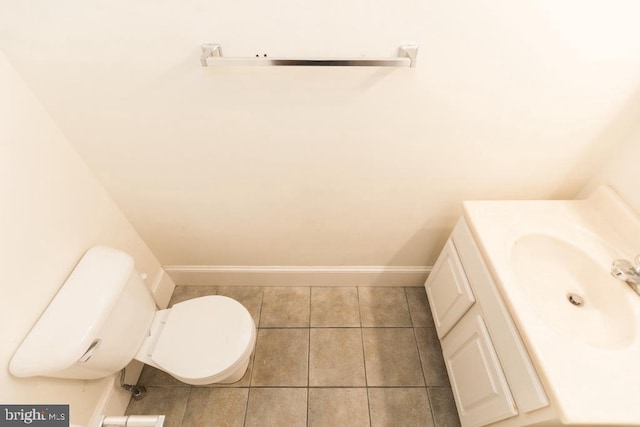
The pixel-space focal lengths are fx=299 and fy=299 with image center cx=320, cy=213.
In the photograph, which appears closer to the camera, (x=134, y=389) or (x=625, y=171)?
(x=625, y=171)

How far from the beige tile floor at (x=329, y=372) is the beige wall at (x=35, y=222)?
1.55 feet

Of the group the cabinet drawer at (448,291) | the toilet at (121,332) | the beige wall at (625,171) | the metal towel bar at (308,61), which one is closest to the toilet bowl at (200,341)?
the toilet at (121,332)

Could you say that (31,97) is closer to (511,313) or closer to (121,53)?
(121,53)

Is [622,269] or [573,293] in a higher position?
[622,269]

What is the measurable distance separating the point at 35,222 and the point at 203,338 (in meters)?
0.71

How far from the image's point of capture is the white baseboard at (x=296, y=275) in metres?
1.71

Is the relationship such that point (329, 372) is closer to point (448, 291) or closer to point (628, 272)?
point (448, 291)

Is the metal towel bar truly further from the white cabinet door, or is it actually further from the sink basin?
the white cabinet door

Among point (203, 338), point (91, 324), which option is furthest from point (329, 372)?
point (91, 324)

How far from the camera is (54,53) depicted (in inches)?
33.7

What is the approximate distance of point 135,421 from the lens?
88 cm

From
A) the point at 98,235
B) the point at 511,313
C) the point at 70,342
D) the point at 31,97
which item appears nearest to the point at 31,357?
the point at 70,342

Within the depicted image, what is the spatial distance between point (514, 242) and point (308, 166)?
0.79 m

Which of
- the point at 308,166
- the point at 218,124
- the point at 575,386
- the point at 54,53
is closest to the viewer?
the point at 575,386
